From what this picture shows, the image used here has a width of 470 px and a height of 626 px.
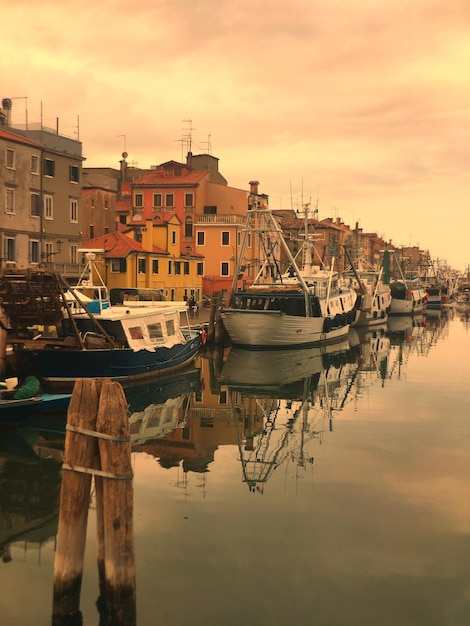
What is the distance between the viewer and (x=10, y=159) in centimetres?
4872

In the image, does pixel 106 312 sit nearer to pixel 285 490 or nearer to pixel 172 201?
pixel 285 490

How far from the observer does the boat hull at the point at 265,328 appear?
43719 millimetres

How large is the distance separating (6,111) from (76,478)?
176 ft

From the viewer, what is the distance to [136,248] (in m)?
59.3

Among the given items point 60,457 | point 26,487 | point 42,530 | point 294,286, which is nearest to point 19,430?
point 60,457

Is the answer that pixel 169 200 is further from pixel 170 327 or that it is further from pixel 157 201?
pixel 170 327

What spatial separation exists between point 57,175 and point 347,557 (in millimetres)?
46736

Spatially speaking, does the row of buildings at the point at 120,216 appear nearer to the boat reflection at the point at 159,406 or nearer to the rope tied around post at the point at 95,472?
the boat reflection at the point at 159,406

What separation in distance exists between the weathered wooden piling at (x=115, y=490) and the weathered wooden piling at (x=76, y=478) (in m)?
0.17

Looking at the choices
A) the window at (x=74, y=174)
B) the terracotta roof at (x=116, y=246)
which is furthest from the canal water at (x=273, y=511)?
the window at (x=74, y=174)

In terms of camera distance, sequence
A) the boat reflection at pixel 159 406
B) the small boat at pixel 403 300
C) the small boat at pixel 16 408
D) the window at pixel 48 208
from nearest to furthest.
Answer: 1. the small boat at pixel 16 408
2. the boat reflection at pixel 159 406
3. the window at pixel 48 208
4. the small boat at pixel 403 300

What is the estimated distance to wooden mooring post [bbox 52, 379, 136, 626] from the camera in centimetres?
931

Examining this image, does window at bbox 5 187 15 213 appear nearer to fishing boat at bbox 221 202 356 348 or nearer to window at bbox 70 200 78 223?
window at bbox 70 200 78 223

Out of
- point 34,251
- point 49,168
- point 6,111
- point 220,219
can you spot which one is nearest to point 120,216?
point 220,219
